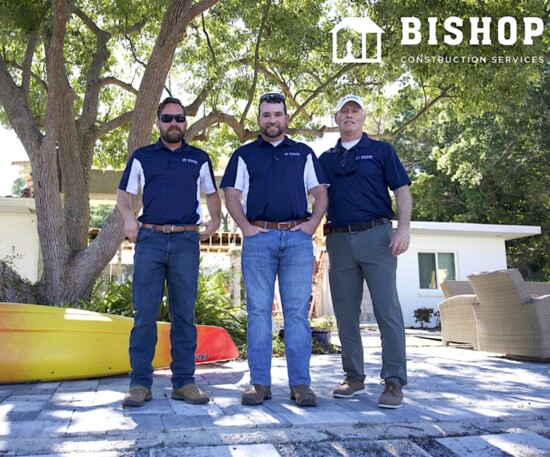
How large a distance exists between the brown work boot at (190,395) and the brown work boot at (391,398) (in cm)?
111

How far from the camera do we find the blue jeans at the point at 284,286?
3.74 m

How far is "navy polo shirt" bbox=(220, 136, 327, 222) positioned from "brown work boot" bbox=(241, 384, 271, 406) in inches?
43.2

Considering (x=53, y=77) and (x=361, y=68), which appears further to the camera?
(x=361, y=68)

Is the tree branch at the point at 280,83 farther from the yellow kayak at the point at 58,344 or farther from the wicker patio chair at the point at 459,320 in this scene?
the yellow kayak at the point at 58,344

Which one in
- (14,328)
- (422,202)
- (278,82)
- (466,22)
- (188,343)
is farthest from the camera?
(422,202)

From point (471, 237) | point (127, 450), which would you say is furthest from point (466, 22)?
point (471, 237)

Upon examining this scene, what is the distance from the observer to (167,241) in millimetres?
3768

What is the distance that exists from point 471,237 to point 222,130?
324 inches

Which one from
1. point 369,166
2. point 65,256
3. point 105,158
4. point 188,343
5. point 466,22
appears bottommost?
point 188,343

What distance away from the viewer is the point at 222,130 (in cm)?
1361

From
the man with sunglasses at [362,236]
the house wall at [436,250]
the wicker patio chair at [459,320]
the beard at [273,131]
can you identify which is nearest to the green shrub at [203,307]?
the wicker patio chair at [459,320]

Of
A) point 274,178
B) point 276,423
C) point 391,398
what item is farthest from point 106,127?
point 276,423

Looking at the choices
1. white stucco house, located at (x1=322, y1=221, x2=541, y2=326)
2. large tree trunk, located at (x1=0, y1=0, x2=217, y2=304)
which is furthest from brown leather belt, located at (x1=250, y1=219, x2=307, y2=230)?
white stucco house, located at (x1=322, y1=221, x2=541, y2=326)

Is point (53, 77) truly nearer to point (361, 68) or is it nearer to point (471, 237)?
point (361, 68)
